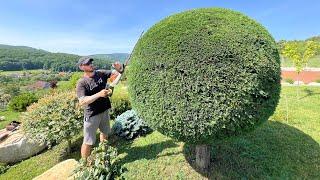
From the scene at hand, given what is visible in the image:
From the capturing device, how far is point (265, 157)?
289 inches

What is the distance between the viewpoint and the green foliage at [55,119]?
29.2ft

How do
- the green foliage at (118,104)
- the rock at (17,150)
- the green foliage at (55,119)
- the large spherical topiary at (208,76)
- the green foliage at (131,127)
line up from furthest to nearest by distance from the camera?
1. the green foliage at (118,104)
2. the rock at (17,150)
3. the green foliage at (131,127)
4. the green foliage at (55,119)
5. the large spherical topiary at (208,76)

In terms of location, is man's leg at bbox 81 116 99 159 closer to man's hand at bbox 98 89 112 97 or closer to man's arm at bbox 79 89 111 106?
man's arm at bbox 79 89 111 106

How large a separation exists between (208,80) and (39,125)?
236 inches

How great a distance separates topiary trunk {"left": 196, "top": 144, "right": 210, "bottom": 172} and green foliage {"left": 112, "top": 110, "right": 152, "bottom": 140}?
8.82 feet

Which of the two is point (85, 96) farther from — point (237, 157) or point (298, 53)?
point (298, 53)

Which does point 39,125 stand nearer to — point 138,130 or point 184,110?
point 138,130

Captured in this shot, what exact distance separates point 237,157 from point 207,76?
9.63ft

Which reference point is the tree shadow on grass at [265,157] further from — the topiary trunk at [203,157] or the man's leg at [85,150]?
the man's leg at [85,150]

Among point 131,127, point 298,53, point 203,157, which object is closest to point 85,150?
point 131,127

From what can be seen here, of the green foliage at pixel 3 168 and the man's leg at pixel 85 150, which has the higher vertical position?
the man's leg at pixel 85 150

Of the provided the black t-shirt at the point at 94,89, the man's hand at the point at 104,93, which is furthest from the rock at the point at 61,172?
the man's hand at the point at 104,93

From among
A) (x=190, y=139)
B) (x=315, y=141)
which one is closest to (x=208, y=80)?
(x=190, y=139)

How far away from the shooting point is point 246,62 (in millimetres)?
5184
